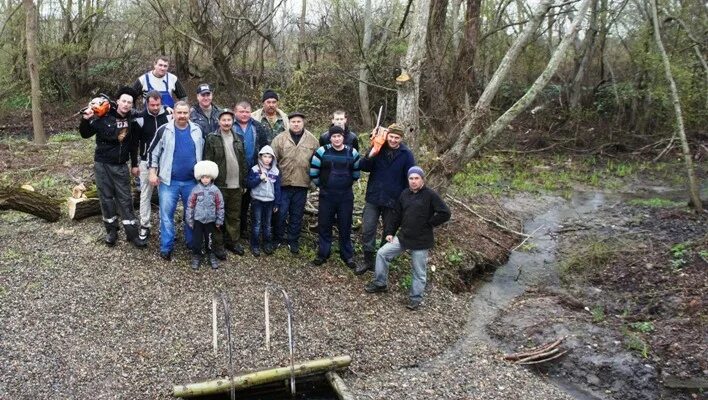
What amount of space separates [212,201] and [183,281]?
Result: 1046mm

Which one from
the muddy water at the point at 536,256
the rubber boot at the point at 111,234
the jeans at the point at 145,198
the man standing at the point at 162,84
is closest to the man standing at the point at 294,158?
the man standing at the point at 162,84

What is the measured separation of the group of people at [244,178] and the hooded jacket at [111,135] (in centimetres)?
1

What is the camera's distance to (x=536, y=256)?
426 inches

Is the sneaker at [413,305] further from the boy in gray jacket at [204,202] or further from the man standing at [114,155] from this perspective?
the man standing at [114,155]

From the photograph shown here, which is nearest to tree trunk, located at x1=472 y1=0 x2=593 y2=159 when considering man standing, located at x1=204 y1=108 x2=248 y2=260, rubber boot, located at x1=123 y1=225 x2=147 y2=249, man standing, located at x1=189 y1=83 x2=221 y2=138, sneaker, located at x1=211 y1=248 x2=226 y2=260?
man standing, located at x1=204 y1=108 x2=248 y2=260

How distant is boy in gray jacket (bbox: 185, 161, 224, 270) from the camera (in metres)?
A: 7.18

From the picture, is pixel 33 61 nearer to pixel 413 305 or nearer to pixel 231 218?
pixel 231 218

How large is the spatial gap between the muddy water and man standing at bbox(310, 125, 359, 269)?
2.26 meters

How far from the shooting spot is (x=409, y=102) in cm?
934

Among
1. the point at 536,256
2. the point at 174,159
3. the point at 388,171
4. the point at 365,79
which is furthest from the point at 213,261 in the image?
the point at 365,79

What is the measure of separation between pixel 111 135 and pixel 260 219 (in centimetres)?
216

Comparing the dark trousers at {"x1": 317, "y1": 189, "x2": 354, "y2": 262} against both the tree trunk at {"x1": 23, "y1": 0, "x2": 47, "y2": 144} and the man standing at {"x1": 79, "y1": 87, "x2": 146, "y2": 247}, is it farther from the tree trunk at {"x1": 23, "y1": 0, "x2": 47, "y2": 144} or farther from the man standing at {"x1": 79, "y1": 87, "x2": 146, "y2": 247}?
the tree trunk at {"x1": 23, "y1": 0, "x2": 47, "y2": 144}

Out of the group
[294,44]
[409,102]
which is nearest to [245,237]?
[409,102]

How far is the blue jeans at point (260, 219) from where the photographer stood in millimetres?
7910
